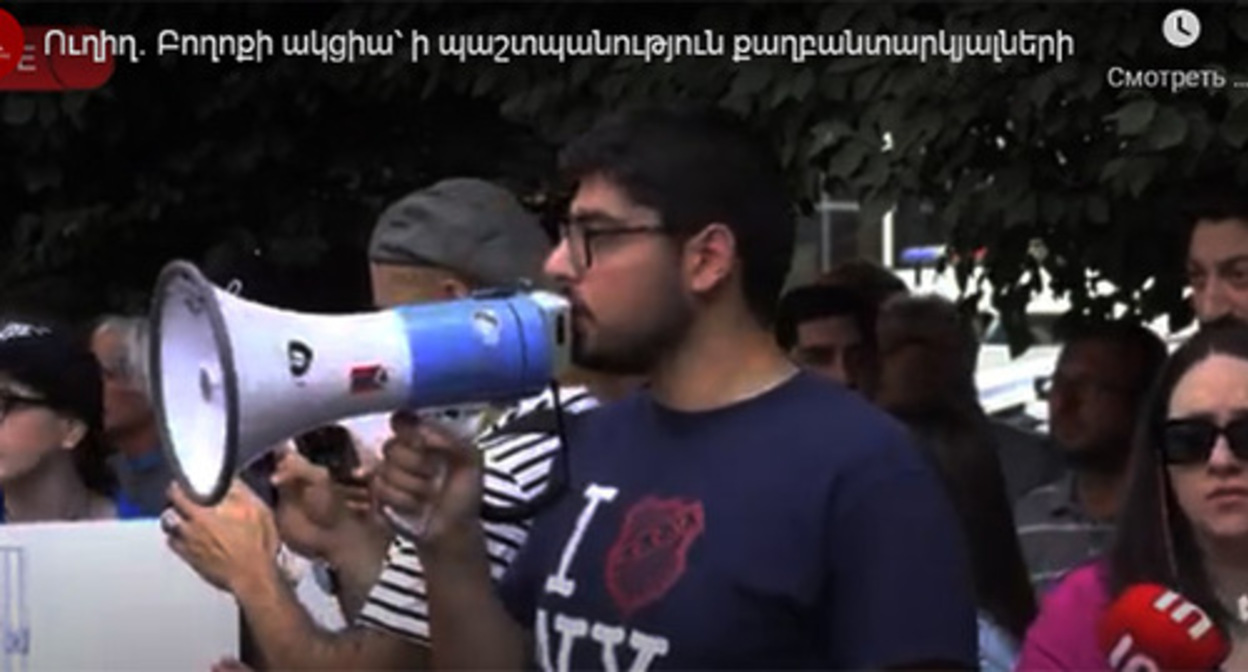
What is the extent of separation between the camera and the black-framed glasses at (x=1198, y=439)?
2756 millimetres

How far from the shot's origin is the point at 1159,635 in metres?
2.47

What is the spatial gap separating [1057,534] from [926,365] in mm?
484

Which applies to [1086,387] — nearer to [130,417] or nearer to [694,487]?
[130,417]

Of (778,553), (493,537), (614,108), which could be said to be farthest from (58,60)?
(778,553)

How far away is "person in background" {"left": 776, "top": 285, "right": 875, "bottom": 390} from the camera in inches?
195

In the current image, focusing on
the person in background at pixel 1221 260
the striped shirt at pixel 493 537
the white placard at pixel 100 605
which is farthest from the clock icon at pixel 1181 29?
the white placard at pixel 100 605

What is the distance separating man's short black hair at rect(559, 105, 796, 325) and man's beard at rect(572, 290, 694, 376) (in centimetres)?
8

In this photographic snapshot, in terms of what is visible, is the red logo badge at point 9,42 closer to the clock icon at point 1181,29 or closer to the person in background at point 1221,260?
the clock icon at point 1181,29

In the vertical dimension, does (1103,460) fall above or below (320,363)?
below

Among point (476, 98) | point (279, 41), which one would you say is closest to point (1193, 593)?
point (476, 98)

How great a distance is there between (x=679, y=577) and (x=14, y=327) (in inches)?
81.5

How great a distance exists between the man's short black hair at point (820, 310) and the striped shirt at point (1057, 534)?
675 mm

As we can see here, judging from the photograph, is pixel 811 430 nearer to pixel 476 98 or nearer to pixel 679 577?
pixel 679 577

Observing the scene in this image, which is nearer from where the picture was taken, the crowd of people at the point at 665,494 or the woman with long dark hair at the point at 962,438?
the crowd of people at the point at 665,494
